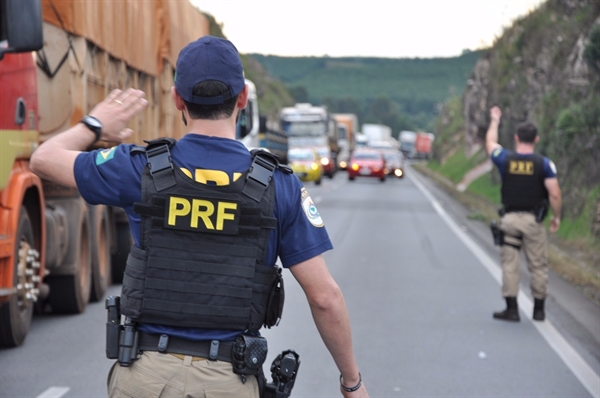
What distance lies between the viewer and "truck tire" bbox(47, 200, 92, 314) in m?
9.47

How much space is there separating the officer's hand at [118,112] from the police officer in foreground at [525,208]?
686cm

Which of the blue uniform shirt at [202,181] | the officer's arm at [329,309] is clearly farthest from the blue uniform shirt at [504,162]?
the blue uniform shirt at [202,181]

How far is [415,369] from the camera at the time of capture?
7.77 m

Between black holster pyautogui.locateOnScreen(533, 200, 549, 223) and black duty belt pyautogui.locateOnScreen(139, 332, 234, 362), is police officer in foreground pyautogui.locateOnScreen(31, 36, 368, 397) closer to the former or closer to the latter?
black duty belt pyautogui.locateOnScreen(139, 332, 234, 362)

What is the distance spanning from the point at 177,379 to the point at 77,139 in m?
0.82

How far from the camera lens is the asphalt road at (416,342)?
7234 mm

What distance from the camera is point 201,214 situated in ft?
10.4

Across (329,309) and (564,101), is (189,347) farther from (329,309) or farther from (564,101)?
(564,101)

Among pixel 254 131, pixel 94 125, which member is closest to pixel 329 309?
pixel 94 125

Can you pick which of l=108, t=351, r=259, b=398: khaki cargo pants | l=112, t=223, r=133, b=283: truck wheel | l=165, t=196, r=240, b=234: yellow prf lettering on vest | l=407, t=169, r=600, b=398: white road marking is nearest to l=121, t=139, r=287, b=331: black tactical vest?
l=165, t=196, r=240, b=234: yellow prf lettering on vest

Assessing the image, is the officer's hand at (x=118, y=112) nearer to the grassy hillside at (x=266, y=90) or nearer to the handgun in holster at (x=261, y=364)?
the handgun in holster at (x=261, y=364)

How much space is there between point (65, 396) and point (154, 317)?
3844 millimetres

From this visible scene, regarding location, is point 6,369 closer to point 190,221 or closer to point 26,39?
point 26,39

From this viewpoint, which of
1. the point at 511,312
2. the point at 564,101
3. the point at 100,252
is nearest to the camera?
the point at 511,312
